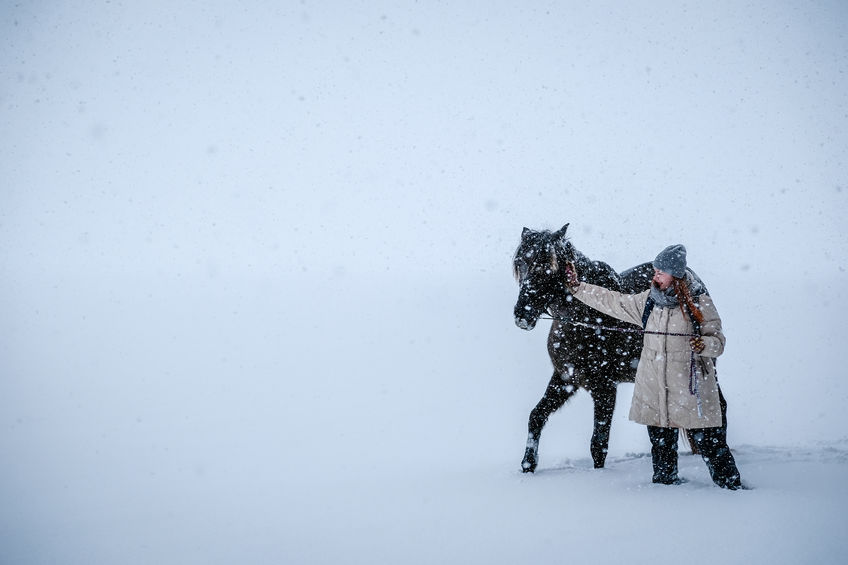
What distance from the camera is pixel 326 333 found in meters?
15.6

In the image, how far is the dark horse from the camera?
3598mm

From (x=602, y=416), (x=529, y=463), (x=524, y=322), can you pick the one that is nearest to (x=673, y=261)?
(x=524, y=322)

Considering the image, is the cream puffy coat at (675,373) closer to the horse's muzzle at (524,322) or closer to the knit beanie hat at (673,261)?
the knit beanie hat at (673,261)

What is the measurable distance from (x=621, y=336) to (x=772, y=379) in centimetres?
633

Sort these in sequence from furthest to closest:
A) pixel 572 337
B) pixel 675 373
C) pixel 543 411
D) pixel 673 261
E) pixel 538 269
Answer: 1. pixel 543 411
2. pixel 572 337
3. pixel 538 269
4. pixel 675 373
5. pixel 673 261

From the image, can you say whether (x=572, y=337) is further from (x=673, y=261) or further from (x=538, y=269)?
(x=673, y=261)

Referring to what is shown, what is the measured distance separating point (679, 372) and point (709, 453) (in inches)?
22.5

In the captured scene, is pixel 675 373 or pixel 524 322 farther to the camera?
pixel 524 322

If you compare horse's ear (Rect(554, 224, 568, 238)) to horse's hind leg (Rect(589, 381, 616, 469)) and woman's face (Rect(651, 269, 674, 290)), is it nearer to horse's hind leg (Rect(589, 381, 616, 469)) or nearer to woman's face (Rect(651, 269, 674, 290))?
woman's face (Rect(651, 269, 674, 290))

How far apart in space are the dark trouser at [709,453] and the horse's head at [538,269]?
1165 mm

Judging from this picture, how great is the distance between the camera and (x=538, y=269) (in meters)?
3.59

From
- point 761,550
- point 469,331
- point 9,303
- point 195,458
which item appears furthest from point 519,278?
point 9,303

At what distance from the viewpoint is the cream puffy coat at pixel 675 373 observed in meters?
3.11

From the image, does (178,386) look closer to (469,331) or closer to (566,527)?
(469,331)
